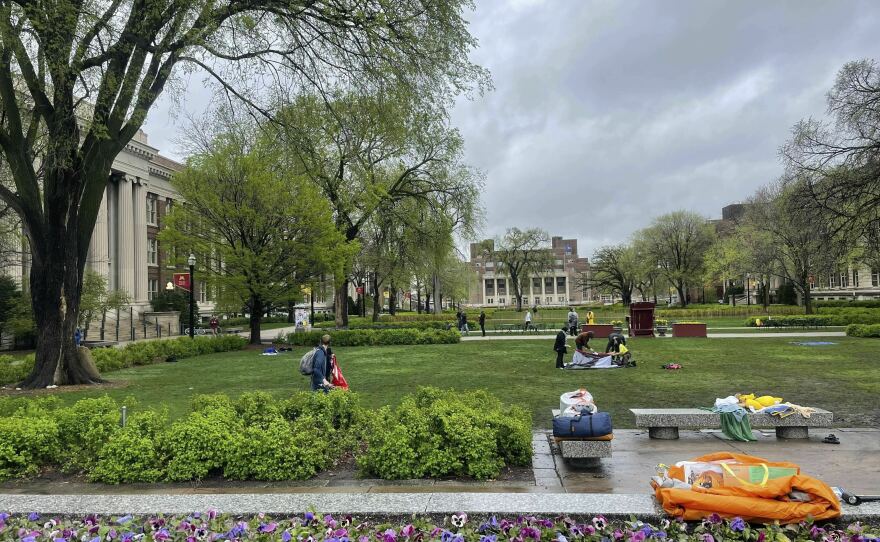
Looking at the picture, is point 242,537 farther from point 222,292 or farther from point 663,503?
point 222,292

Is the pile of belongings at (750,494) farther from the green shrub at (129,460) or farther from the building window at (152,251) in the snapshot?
the building window at (152,251)

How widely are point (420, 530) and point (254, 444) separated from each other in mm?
2449

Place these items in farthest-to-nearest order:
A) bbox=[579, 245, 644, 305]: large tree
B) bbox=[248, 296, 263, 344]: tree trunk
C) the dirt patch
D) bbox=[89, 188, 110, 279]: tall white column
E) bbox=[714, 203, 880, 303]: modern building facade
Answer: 1. bbox=[579, 245, 644, 305]: large tree
2. bbox=[714, 203, 880, 303]: modern building facade
3. bbox=[89, 188, 110, 279]: tall white column
4. bbox=[248, 296, 263, 344]: tree trunk
5. the dirt patch

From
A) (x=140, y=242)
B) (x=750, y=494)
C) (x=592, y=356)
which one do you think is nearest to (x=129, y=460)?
(x=750, y=494)

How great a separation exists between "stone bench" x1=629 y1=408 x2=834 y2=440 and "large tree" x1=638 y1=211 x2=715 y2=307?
207 feet

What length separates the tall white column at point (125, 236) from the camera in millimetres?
43844

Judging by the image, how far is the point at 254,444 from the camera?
598 centimetres

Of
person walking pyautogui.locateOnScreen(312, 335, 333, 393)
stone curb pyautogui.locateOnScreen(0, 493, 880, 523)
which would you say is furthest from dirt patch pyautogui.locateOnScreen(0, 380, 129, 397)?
stone curb pyautogui.locateOnScreen(0, 493, 880, 523)

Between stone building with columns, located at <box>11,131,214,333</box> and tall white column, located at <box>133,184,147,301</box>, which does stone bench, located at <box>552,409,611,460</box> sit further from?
tall white column, located at <box>133,184,147,301</box>

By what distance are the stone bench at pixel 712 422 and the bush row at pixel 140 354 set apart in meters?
16.5

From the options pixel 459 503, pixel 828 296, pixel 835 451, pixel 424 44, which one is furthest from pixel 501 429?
pixel 828 296

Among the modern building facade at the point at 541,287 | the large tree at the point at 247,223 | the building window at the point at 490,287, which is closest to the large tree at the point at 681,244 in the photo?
the large tree at the point at 247,223

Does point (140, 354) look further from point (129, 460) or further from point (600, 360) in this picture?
point (129, 460)

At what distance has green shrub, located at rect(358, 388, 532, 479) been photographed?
19.2 feet
